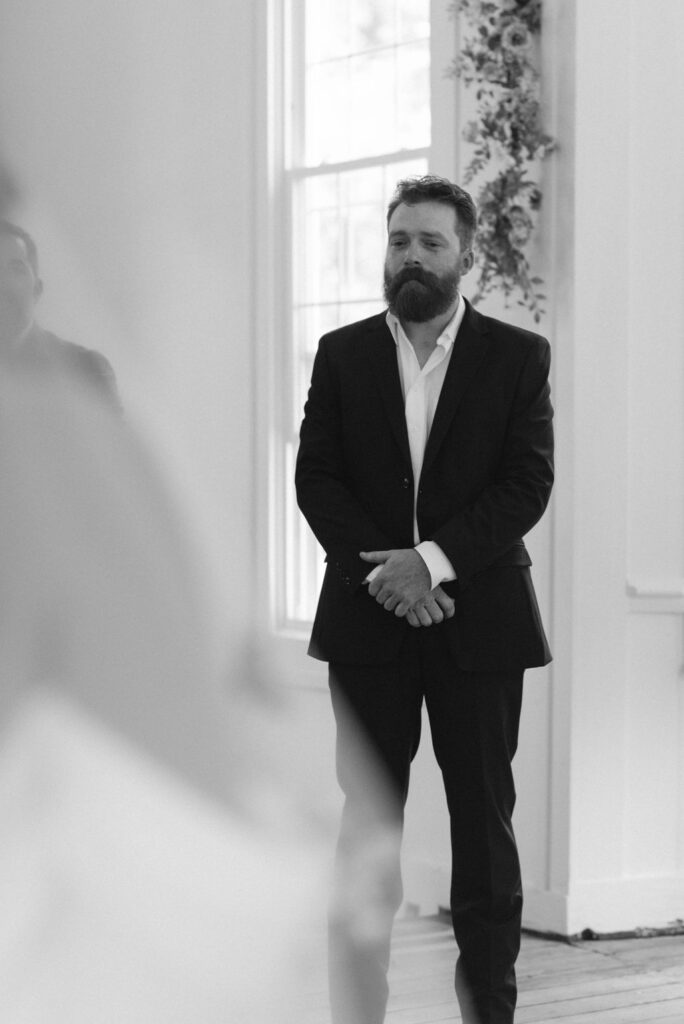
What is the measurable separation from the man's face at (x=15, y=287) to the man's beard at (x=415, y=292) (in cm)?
138

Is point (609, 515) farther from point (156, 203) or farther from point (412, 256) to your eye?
point (156, 203)

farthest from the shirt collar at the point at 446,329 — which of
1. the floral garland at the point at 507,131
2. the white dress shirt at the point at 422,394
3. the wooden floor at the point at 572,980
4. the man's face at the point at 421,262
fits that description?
the floral garland at the point at 507,131

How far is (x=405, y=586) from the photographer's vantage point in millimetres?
1769

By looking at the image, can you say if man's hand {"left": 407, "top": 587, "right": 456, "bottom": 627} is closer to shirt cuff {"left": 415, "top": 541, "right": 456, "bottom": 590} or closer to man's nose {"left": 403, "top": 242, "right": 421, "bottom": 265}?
shirt cuff {"left": 415, "top": 541, "right": 456, "bottom": 590}

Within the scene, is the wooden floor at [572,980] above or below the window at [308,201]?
below

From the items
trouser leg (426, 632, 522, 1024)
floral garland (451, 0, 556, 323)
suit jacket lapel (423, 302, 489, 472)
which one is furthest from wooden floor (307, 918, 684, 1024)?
floral garland (451, 0, 556, 323)

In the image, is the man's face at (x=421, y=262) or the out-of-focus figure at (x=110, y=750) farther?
the man's face at (x=421, y=262)

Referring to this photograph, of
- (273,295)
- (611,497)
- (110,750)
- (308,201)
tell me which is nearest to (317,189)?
(308,201)

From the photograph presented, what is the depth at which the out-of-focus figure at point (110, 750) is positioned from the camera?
320mm

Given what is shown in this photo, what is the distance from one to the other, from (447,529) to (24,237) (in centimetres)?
150

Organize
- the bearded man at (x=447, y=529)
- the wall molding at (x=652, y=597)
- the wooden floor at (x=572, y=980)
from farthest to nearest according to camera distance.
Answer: the wall molding at (x=652, y=597) → the wooden floor at (x=572, y=980) → the bearded man at (x=447, y=529)

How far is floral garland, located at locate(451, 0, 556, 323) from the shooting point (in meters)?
2.88

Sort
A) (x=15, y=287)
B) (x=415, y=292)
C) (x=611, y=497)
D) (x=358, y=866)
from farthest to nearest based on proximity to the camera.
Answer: (x=611, y=497), (x=415, y=292), (x=358, y=866), (x=15, y=287)

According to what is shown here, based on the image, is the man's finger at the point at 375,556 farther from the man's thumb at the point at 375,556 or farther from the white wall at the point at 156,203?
the white wall at the point at 156,203
